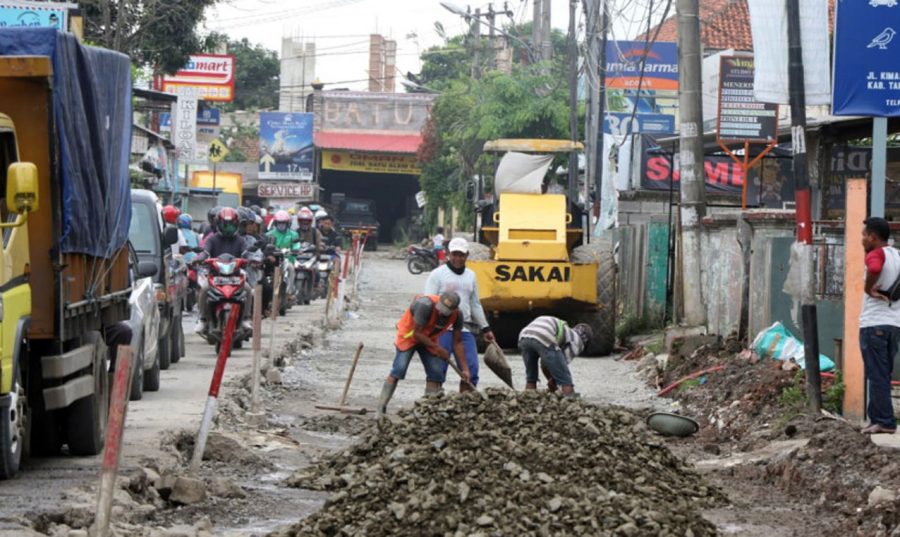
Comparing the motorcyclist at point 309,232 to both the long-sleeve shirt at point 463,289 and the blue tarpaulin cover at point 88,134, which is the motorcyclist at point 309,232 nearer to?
the long-sleeve shirt at point 463,289

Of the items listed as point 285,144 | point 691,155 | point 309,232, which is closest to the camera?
point 691,155

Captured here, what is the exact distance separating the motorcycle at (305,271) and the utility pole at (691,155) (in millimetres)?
11619

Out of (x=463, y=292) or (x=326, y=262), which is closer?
(x=463, y=292)

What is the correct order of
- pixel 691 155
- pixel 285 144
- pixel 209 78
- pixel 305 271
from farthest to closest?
pixel 285 144
pixel 209 78
pixel 305 271
pixel 691 155

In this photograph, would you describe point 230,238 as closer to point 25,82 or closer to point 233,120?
point 25,82

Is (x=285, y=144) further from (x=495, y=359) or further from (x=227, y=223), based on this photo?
(x=495, y=359)

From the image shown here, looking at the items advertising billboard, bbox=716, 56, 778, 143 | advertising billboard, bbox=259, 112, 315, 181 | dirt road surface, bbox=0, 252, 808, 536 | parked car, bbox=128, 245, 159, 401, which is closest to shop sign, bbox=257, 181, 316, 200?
advertising billboard, bbox=259, 112, 315, 181

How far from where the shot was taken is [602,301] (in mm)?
22984

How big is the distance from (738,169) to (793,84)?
63.1ft

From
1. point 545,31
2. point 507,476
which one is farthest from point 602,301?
point 545,31

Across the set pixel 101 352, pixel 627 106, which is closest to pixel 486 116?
pixel 627 106

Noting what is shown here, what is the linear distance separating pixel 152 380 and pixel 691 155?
8.16 meters

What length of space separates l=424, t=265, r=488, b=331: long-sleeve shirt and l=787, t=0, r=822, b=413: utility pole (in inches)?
121

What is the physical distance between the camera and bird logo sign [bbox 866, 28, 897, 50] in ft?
48.0
